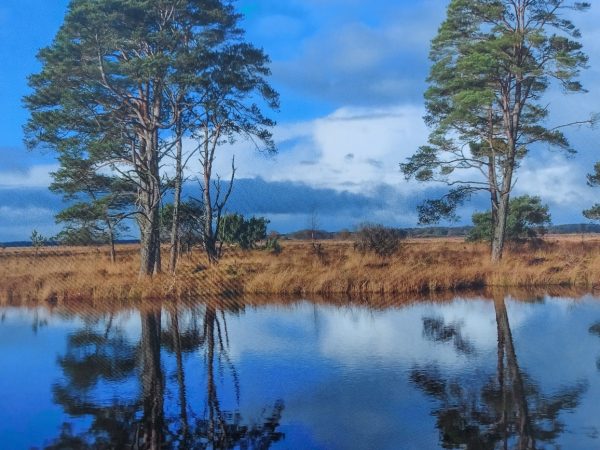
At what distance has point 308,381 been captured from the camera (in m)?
9.20

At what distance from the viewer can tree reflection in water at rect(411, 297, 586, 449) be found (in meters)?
6.64

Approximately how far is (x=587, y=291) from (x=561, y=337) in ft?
29.0

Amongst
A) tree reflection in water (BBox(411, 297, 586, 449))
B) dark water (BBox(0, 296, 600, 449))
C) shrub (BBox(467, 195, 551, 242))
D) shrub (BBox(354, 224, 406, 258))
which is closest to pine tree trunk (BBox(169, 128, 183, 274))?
dark water (BBox(0, 296, 600, 449))

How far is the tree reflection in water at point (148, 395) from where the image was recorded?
6877mm

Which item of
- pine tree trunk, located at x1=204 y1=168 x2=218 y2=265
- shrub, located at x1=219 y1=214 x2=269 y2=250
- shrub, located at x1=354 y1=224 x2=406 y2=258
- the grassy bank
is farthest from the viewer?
shrub, located at x1=219 y1=214 x2=269 y2=250

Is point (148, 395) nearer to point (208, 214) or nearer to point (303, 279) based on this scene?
point (303, 279)

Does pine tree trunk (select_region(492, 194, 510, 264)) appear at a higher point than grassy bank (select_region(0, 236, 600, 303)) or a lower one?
higher

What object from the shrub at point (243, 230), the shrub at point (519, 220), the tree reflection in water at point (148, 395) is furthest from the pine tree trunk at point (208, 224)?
the shrub at point (519, 220)

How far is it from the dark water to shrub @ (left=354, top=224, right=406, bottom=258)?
13.2 meters

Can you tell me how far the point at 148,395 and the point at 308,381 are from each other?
221 cm

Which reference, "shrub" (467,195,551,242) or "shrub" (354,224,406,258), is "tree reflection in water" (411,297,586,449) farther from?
"shrub" (467,195,551,242)

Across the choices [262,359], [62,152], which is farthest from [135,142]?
[262,359]

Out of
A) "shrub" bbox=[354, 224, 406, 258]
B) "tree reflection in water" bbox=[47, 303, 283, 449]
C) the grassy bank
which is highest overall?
"shrub" bbox=[354, 224, 406, 258]

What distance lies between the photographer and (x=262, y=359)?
10.8 m
